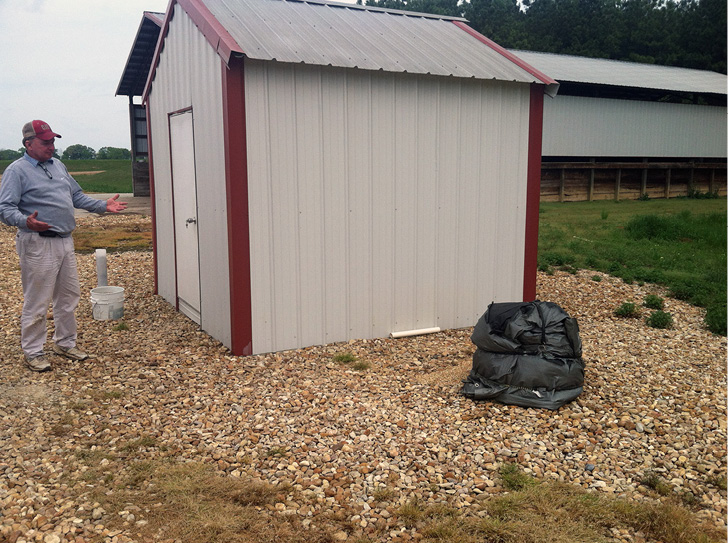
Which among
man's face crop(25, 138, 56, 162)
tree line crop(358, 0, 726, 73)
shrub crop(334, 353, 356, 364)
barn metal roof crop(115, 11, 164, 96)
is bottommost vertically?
shrub crop(334, 353, 356, 364)

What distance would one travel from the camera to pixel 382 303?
676 cm

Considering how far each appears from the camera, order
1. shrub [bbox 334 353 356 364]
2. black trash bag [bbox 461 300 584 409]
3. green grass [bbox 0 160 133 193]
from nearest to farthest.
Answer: black trash bag [bbox 461 300 584 409]
shrub [bbox 334 353 356 364]
green grass [bbox 0 160 133 193]

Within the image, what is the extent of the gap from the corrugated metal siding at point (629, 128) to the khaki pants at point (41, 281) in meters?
17.9

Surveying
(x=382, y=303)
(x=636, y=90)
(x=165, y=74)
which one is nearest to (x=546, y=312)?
(x=382, y=303)

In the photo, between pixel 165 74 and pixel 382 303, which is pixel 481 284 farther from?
pixel 165 74

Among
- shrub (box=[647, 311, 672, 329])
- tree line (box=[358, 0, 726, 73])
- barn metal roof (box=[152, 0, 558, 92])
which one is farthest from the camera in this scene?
tree line (box=[358, 0, 726, 73])

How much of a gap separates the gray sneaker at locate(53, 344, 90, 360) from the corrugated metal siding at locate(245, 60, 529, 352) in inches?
64.9

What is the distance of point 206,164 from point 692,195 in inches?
914

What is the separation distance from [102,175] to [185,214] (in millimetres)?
32230

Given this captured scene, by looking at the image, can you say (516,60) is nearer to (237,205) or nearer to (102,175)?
(237,205)

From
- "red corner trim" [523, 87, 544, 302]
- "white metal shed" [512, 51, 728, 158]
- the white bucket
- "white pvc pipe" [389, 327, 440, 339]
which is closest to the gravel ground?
"white pvc pipe" [389, 327, 440, 339]

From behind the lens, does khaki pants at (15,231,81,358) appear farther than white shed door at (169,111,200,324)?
No

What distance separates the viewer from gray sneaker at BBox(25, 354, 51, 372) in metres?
5.72

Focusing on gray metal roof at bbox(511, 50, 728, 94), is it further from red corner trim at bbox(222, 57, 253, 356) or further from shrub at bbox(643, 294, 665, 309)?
red corner trim at bbox(222, 57, 253, 356)
